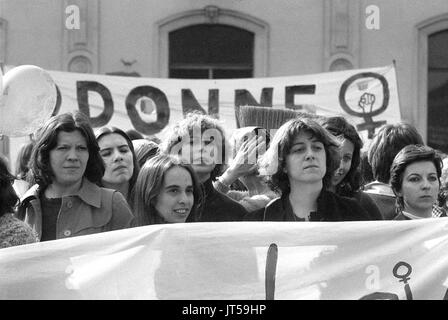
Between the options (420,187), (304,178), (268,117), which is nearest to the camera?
(304,178)

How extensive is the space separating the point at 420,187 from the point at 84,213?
1.52 metres

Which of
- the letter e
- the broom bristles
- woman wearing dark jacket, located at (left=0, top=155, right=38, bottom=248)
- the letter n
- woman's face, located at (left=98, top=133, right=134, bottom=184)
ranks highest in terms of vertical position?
the letter n

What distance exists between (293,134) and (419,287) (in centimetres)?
99

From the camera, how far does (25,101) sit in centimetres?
582

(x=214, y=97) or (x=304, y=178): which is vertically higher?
(x=214, y=97)

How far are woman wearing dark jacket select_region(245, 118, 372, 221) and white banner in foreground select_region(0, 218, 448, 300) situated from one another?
0.50 meters

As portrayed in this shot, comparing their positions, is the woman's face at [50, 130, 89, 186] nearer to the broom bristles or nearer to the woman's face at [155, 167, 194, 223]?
the woman's face at [155, 167, 194, 223]

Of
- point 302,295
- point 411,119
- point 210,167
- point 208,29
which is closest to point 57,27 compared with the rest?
point 208,29

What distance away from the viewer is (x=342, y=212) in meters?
4.76

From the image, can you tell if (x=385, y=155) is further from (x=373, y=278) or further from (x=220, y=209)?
(x=373, y=278)

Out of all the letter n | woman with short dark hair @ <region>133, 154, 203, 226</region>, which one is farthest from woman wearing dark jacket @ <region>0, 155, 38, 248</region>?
the letter n

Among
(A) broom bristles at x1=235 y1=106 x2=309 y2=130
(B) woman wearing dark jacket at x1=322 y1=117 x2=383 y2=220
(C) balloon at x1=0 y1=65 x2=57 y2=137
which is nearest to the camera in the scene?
(B) woman wearing dark jacket at x1=322 y1=117 x2=383 y2=220

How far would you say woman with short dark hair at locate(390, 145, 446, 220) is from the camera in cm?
514

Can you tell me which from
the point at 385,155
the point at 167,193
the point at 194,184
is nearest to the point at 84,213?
the point at 167,193
